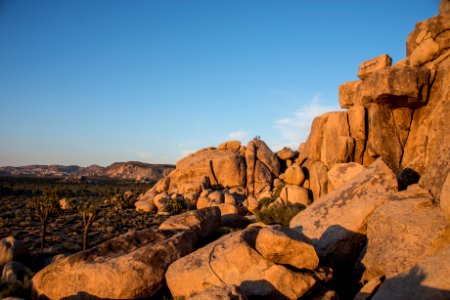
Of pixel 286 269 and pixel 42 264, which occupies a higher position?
pixel 286 269

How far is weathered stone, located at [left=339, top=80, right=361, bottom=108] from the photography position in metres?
28.4

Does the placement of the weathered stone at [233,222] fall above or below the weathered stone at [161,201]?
above

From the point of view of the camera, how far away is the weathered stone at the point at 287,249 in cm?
844

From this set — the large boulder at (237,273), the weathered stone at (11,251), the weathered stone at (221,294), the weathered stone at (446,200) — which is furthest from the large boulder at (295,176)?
the weathered stone at (221,294)

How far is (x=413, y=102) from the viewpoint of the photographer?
21.2 metres

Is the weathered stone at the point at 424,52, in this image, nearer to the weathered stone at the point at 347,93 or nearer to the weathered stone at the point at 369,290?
the weathered stone at the point at 347,93

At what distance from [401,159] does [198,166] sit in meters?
30.7

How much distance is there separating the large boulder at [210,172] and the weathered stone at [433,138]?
87.3 ft

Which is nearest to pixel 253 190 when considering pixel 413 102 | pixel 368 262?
pixel 413 102

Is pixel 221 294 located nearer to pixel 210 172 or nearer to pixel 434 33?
pixel 434 33

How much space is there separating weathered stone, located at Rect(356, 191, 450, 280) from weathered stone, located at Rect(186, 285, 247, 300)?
14.3 ft

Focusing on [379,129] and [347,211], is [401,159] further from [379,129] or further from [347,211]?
[347,211]

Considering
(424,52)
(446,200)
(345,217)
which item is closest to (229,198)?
(424,52)

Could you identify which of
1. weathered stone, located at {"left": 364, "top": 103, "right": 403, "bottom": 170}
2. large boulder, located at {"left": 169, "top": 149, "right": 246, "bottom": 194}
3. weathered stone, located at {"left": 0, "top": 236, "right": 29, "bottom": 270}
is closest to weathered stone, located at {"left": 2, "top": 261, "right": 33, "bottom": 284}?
weathered stone, located at {"left": 0, "top": 236, "right": 29, "bottom": 270}
